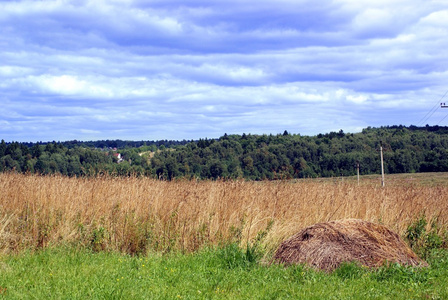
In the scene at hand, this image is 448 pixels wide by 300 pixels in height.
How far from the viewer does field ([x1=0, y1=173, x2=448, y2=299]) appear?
5.84 metres

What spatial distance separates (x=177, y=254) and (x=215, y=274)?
1538 mm

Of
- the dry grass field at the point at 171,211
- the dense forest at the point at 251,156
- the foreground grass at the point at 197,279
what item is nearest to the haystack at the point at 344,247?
the foreground grass at the point at 197,279

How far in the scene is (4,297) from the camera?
5316mm

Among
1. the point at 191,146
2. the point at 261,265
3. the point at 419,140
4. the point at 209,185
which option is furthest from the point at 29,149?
the point at 419,140

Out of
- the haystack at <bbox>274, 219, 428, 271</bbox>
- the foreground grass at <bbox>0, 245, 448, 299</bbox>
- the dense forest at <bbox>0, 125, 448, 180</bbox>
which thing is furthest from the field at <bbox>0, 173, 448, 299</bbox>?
the dense forest at <bbox>0, 125, 448, 180</bbox>

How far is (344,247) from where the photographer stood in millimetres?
7316

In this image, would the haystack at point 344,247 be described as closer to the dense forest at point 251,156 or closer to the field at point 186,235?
the field at point 186,235

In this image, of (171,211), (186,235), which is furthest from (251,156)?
(186,235)

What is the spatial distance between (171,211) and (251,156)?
3033cm

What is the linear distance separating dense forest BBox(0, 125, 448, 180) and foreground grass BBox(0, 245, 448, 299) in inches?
215

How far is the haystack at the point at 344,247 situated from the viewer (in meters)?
7.11

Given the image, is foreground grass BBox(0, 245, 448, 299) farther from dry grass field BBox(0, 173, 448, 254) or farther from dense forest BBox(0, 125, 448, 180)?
dense forest BBox(0, 125, 448, 180)

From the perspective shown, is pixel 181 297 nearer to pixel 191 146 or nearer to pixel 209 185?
pixel 209 185

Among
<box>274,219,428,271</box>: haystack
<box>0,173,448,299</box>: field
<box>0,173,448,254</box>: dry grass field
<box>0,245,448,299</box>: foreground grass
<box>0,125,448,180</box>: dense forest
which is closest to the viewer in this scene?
<box>0,245,448,299</box>: foreground grass
